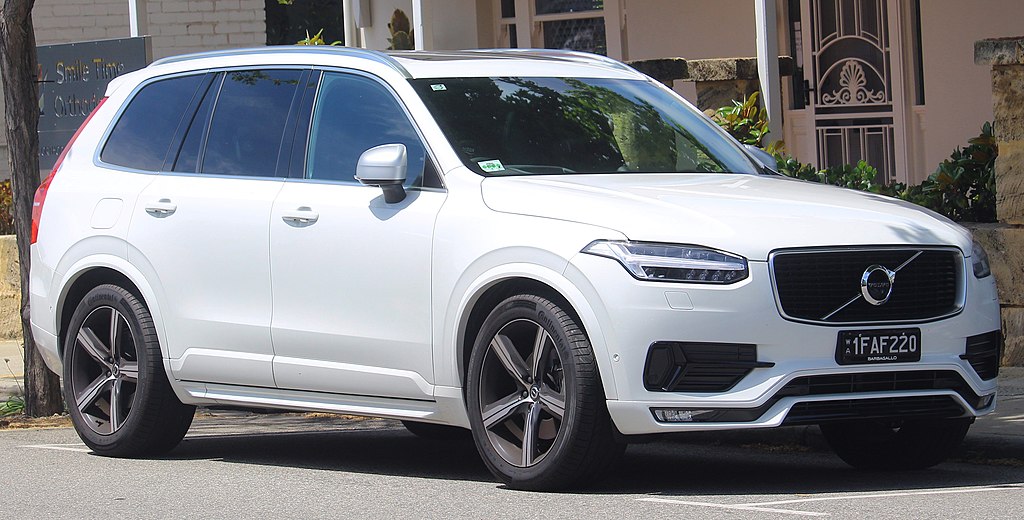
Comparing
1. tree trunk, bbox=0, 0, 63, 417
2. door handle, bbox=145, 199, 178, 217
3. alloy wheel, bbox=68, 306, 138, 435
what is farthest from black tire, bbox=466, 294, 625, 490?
tree trunk, bbox=0, 0, 63, 417

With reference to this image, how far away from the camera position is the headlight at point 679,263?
21.1 ft

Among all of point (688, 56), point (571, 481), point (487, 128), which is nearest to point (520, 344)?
point (571, 481)

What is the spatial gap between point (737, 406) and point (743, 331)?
0.28m

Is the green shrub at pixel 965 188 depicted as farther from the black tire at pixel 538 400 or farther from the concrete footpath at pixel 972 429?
the black tire at pixel 538 400

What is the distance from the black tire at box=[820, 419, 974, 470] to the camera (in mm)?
7422

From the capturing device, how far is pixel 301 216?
25.1 ft

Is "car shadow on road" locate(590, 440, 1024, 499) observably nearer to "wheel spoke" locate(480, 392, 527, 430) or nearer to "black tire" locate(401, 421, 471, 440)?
"wheel spoke" locate(480, 392, 527, 430)

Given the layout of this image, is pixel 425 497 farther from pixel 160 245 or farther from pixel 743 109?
pixel 743 109

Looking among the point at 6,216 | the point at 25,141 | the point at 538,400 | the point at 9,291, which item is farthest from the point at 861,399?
the point at 6,216

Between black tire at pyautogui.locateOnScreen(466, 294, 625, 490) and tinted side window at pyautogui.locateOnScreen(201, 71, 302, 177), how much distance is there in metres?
1.62

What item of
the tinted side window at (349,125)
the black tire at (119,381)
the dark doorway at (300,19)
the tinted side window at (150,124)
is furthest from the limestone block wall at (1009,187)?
the dark doorway at (300,19)

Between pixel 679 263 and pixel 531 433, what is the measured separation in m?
0.93

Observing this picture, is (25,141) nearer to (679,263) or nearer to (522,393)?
(522,393)

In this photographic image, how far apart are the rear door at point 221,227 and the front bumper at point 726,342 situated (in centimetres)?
186
